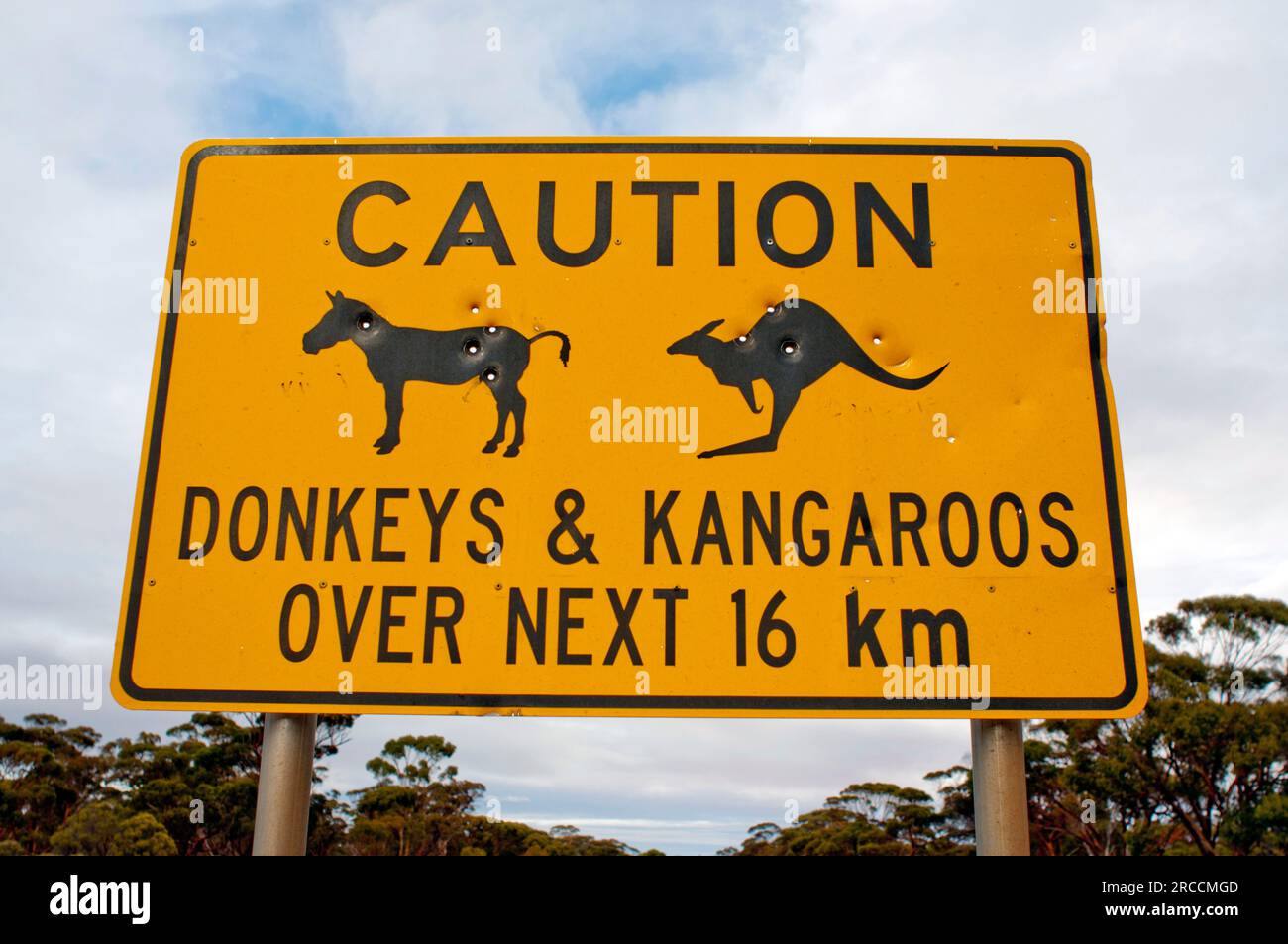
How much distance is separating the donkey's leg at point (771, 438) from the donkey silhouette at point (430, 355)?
0.45 meters

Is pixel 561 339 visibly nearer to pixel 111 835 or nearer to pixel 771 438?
pixel 771 438

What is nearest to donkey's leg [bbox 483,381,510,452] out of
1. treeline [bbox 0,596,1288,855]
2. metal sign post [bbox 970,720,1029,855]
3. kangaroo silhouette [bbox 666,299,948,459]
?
kangaroo silhouette [bbox 666,299,948,459]

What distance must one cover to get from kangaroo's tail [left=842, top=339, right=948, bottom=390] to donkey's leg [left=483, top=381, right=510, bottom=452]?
2.76 feet

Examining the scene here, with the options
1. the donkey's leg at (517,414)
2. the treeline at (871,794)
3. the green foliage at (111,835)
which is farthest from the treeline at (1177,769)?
the donkey's leg at (517,414)

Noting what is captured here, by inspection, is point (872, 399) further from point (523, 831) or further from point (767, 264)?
point (523, 831)

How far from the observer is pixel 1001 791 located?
230cm

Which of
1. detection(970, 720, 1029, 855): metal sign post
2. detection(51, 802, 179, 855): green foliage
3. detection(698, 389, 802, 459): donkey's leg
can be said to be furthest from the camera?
detection(51, 802, 179, 855): green foliage

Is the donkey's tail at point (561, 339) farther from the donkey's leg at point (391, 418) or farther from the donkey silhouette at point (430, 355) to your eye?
the donkey's leg at point (391, 418)

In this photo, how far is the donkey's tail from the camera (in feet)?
8.40

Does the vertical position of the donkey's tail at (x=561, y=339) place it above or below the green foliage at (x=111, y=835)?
above

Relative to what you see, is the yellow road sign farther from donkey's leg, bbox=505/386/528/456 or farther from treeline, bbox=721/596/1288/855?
treeline, bbox=721/596/1288/855

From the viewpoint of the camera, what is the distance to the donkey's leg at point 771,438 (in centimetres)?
248
